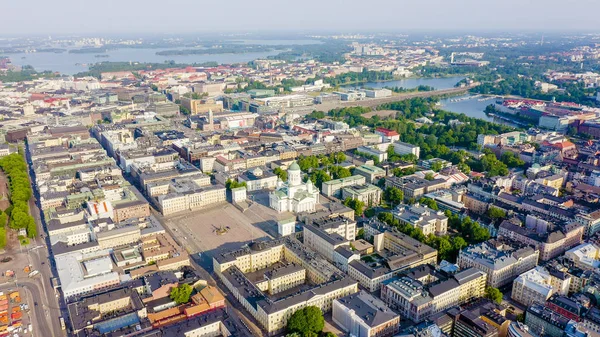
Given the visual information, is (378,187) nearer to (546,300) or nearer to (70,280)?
(546,300)

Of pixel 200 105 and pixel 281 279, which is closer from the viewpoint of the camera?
pixel 281 279

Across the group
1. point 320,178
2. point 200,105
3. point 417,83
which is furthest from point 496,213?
→ point 417,83

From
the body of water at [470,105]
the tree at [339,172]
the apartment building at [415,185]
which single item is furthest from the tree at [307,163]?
the body of water at [470,105]

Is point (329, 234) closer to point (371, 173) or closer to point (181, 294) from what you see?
point (181, 294)

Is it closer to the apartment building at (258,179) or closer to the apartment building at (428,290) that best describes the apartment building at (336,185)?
the apartment building at (258,179)

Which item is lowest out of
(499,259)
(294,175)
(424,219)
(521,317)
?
(521,317)

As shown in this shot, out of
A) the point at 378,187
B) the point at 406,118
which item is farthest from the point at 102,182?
the point at 406,118
